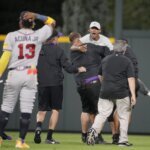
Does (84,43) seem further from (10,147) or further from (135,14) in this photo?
(135,14)

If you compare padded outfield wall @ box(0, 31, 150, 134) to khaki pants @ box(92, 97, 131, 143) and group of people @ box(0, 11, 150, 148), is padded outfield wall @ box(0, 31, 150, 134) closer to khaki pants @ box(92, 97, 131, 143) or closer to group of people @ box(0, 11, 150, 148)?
group of people @ box(0, 11, 150, 148)

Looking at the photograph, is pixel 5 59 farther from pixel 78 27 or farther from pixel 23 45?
pixel 78 27

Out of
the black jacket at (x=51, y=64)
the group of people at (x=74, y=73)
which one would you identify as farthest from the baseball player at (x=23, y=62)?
the black jacket at (x=51, y=64)

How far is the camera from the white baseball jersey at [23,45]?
647 inches

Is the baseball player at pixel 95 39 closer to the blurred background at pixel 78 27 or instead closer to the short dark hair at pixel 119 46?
the short dark hair at pixel 119 46

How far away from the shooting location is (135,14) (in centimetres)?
4041

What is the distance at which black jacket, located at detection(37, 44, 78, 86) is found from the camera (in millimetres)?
18359

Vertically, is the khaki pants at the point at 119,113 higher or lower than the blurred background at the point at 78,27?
lower

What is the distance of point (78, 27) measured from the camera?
29281 mm

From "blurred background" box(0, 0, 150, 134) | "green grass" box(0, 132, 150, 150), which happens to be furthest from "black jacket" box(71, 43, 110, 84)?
"blurred background" box(0, 0, 150, 134)

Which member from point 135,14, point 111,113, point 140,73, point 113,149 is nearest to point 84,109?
point 111,113

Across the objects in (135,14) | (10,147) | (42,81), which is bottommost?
(10,147)

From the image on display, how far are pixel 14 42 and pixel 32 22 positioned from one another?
426 mm

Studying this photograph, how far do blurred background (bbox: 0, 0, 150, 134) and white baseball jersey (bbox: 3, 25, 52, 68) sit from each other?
6.67 m
